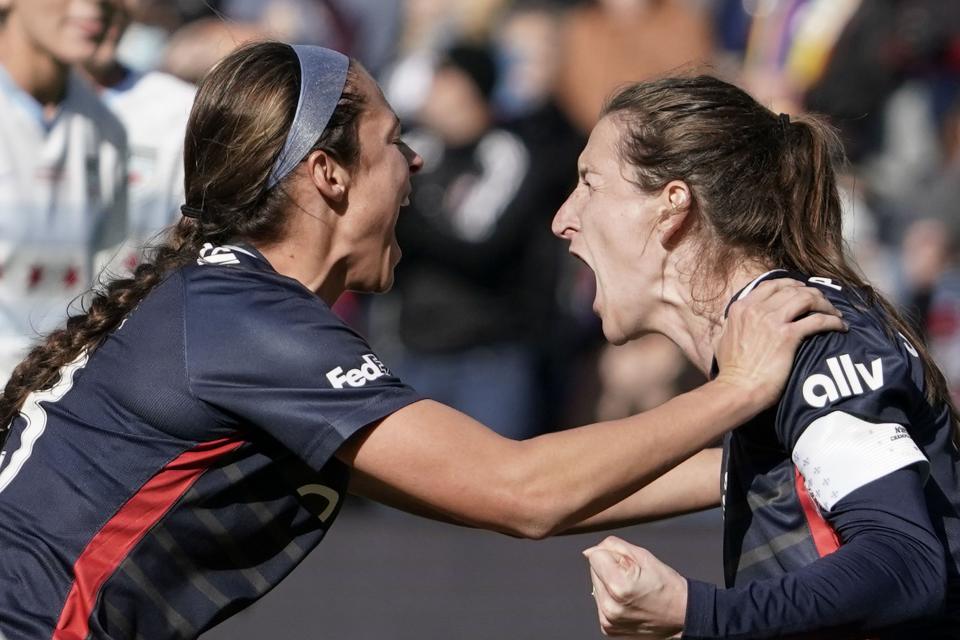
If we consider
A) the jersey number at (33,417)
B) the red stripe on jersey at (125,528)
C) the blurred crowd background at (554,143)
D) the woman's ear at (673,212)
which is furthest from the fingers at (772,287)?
the blurred crowd background at (554,143)

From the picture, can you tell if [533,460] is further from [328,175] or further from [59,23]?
[59,23]

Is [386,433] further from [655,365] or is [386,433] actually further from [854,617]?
[655,365]

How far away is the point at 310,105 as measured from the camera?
2.62 meters

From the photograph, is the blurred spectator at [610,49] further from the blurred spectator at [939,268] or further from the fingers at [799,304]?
the fingers at [799,304]

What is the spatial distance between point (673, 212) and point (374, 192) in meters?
0.57

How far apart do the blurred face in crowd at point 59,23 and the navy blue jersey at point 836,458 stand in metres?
2.13

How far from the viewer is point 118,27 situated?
3.89m

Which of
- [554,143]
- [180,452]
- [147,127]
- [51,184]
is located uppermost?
[180,452]

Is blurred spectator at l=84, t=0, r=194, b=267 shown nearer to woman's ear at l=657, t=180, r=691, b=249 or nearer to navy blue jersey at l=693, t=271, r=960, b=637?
woman's ear at l=657, t=180, r=691, b=249

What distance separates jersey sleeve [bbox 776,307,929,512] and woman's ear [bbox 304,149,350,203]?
90 centimetres

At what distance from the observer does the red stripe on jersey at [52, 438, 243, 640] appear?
7.83ft

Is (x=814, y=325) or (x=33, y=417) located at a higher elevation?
(x=814, y=325)

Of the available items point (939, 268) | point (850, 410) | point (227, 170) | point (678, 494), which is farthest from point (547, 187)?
point (850, 410)

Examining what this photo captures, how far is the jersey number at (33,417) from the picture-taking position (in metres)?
2.53
